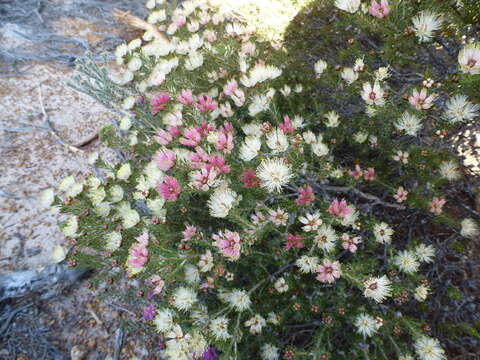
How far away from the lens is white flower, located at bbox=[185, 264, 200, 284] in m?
1.78

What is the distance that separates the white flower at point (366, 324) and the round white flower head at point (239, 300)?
60cm

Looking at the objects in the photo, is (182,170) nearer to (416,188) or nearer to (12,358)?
(416,188)

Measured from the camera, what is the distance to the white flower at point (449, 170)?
205 centimetres

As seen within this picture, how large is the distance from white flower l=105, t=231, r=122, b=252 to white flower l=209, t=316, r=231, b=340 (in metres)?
0.72

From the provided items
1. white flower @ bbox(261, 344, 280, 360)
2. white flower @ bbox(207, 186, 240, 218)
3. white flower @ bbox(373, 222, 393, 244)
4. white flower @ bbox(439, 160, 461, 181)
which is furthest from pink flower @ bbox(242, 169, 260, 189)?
white flower @ bbox(439, 160, 461, 181)

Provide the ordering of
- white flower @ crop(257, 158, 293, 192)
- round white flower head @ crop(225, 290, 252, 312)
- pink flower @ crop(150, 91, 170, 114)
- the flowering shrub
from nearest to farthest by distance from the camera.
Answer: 1. white flower @ crop(257, 158, 293, 192)
2. the flowering shrub
3. round white flower head @ crop(225, 290, 252, 312)
4. pink flower @ crop(150, 91, 170, 114)

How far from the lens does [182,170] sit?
1778 millimetres

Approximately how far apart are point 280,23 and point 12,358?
4.24 m

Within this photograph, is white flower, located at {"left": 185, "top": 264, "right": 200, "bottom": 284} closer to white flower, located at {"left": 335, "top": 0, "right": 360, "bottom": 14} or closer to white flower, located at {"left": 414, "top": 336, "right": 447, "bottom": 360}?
white flower, located at {"left": 414, "top": 336, "right": 447, "bottom": 360}

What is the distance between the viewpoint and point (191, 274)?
1.80m

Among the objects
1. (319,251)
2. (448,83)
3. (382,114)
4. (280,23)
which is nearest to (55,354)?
(319,251)

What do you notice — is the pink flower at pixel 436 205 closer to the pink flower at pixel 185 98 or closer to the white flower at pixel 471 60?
the white flower at pixel 471 60

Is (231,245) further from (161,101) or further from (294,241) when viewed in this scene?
(161,101)

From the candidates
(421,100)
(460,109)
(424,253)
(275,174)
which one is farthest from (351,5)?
(424,253)
